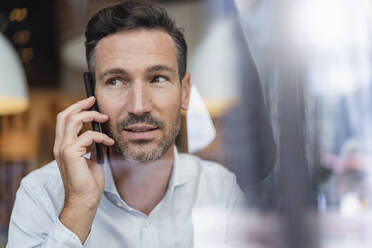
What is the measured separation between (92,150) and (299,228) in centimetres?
49

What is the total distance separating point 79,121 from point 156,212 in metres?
0.27

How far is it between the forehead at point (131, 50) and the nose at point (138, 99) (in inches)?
1.9

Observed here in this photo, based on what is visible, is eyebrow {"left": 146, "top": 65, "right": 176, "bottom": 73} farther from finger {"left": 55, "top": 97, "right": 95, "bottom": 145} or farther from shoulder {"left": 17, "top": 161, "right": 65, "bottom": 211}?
shoulder {"left": 17, "top": 161, "right": 65, "bottom": 211}

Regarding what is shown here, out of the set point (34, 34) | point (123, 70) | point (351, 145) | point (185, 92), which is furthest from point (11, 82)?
point (351, 145)

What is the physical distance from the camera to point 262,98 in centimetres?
105

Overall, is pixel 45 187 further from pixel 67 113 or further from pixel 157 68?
pixel 157 68

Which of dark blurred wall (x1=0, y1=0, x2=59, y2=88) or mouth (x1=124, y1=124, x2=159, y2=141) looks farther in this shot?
dark blurred wall (x1=0, y1=0, x2=59, y2=88)

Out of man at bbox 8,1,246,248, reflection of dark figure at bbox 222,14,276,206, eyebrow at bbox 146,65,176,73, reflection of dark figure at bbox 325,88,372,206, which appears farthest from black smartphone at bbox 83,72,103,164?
reflection of dark figure at bbox 325,88,372,206

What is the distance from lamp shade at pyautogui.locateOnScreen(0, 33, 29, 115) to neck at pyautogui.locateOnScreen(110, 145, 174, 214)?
32cm

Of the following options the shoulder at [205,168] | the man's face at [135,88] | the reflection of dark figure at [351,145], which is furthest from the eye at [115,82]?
the reflection of dark figure at [351,145]

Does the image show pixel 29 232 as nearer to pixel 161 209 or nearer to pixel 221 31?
pixel 161 209

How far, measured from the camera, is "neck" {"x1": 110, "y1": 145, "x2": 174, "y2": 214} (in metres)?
1.03

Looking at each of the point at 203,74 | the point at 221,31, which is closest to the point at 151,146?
the point at 203,74

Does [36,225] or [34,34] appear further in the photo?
[34,34]
